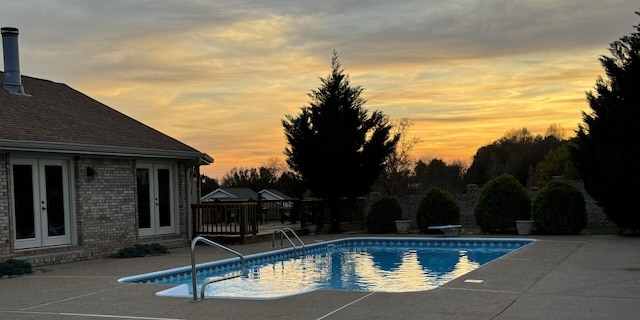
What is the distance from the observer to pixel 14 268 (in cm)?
1048

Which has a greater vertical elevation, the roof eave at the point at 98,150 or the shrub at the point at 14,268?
the roof eave at the point at 98,150

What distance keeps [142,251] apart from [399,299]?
7983 millimetres

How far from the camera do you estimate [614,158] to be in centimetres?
1485

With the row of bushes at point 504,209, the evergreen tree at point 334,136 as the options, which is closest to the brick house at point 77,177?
the evergreen tree at point 334,136

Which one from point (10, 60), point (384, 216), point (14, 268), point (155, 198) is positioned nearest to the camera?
point (14, 268)

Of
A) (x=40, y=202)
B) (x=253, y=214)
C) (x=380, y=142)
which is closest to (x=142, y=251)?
(x=40, y=202)

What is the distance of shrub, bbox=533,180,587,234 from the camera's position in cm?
1611

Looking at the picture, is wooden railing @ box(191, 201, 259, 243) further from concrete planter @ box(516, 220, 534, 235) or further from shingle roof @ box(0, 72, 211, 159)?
concrete planter @ box(516, 220, 534, 235)

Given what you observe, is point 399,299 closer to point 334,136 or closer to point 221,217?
point 221,217

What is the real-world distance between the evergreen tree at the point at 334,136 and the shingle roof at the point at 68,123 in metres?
4.41

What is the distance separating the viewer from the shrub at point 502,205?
17.2 meters

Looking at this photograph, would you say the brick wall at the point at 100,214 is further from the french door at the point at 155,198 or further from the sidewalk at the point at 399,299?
the sidewalk at the point at 399,299

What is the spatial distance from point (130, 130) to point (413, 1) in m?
8.09

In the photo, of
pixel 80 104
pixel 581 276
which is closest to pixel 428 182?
pixel 80 104
